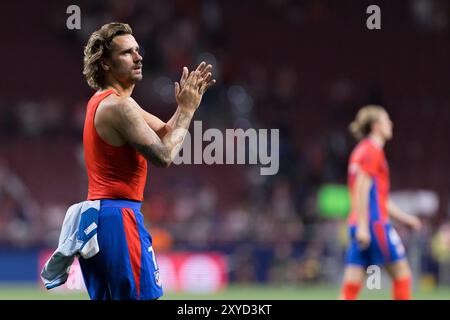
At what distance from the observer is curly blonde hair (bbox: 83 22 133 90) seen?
18.1 feet

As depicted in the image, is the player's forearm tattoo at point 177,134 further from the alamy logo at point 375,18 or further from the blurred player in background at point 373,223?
the alamy logo at point 375,18

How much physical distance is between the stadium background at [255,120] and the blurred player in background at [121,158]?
12722 mm

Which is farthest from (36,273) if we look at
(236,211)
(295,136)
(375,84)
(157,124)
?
(157,124)

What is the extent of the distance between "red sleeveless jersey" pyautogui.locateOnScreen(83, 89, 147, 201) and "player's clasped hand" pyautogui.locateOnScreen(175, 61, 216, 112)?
390mm

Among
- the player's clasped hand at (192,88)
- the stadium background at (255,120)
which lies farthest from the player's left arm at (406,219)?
the stadium background at (255,120)

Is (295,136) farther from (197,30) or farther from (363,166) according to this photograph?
(363,166)

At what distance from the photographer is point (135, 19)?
2409 cm

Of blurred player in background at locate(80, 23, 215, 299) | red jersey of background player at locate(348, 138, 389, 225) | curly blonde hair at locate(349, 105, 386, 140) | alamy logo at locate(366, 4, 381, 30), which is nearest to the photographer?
blurred player in background at locate(80, 23, 215, 299)

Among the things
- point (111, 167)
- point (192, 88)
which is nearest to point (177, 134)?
point (192, 88)

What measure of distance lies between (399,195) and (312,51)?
16.9 feet

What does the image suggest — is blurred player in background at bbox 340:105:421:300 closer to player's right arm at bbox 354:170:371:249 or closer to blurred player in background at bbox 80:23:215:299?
player's right arm at bbox 354:170:371:249

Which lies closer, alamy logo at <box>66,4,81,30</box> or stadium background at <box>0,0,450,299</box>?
alamy logo at <box>66,4,81,30</box>

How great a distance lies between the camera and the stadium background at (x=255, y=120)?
20000mm

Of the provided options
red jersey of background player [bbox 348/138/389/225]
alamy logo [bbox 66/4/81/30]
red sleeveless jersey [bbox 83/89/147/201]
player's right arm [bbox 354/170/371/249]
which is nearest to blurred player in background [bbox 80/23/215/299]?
red sleeveless jersey [bbox 83/89/147/201]
